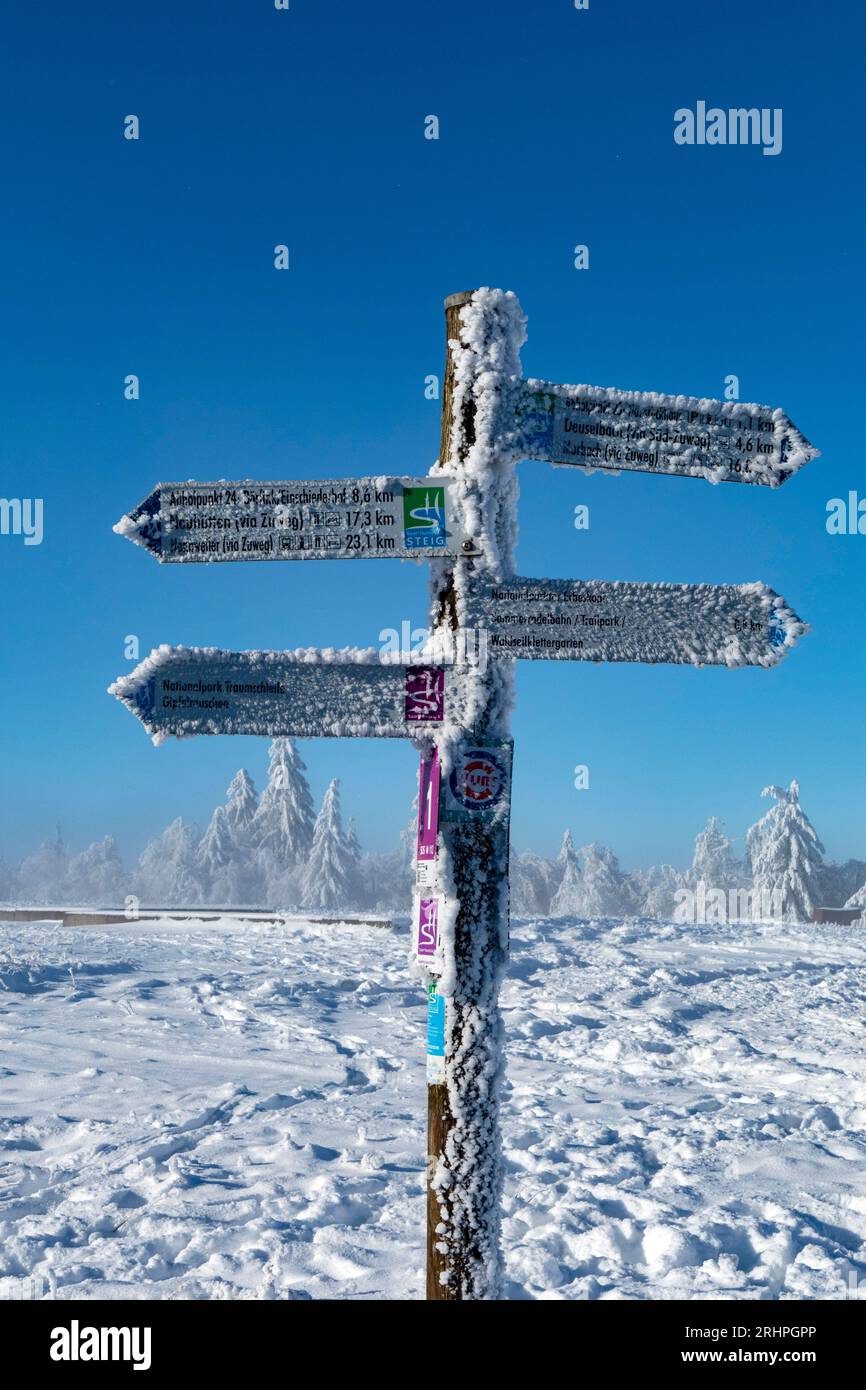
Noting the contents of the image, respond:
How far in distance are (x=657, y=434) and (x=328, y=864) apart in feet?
155

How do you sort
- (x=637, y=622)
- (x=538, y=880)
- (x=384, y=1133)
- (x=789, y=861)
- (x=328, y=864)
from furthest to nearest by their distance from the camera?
(x=538, y=880), (x=328, y=864), (x=789, y=861), (x=384, y=1133), (x=637, y=622)

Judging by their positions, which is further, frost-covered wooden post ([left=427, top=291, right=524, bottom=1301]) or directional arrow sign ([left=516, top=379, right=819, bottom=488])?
directional arrow sign ([left=516, top=379, right=819, bottom=488])

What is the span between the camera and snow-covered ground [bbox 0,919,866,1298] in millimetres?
5012

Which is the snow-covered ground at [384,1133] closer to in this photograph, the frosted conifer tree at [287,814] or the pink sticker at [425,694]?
the pink sticker at [425,694]

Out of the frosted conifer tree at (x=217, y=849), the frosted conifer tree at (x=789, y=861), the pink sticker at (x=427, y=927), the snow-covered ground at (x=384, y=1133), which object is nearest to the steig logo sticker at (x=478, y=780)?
the pink sticker at (x=427, y=927)

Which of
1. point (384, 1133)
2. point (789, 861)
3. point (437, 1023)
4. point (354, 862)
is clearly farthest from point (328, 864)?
point (437, 1023)

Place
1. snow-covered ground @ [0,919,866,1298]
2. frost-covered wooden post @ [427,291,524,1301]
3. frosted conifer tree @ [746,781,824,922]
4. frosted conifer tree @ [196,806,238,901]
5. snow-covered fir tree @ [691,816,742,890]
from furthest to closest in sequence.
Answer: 1. snow-covered fir tree @ [691,816,742,890]
2. frosted conifer tree @ [196,806,238,901]
3. frosted conifer tree @ [746,781,824,922]
4. snow-covered ground @ [0,919,866,1298]
5. frost-covered wooden post @ [427,291,524,1301]

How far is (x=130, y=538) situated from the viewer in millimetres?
3881

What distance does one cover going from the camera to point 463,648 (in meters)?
3.68

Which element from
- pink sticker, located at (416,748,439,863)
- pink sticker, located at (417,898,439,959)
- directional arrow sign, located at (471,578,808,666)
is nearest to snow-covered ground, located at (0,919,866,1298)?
pink sticker, located at (417,898,439,959)

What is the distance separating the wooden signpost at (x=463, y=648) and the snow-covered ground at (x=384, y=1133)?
183 centimetres

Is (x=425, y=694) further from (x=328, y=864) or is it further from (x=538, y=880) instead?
(x=538, y=880)

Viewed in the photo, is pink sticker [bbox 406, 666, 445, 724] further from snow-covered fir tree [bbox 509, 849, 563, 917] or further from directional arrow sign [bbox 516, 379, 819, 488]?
snow-covered fir tree [bbox 509, 849, 563, 917]
